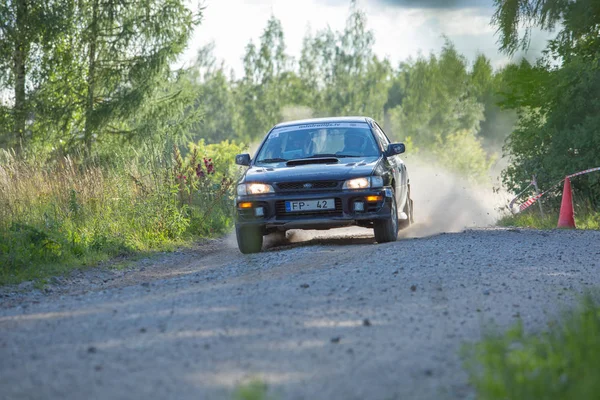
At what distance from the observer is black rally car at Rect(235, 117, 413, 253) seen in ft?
37.1

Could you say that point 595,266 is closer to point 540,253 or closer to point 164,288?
point 540,253

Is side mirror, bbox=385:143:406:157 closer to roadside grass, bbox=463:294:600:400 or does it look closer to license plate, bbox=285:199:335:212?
license plate, bbox=285:199:335:212

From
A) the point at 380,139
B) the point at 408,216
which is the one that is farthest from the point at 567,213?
the point at 380,139

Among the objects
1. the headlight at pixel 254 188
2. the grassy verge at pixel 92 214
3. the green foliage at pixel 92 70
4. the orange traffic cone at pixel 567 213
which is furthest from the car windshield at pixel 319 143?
the green foliage at pixel 92 70

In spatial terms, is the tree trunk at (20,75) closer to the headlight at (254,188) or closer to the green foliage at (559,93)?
the green foliage at (559,93)

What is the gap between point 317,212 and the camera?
37.3ft

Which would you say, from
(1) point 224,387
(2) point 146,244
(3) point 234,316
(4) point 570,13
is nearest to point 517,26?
(4) point 570,13

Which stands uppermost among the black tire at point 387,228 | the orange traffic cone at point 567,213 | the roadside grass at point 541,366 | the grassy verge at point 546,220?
the roadside grass at point 541,366

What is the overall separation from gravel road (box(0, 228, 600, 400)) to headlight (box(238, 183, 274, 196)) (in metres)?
1.16

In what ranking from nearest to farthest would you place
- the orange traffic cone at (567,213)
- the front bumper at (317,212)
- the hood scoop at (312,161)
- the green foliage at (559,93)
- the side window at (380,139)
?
the front bumper at (317,212) < the hood scoop at (312,161) < the side window at (380,139) < the orange traffic cone at (567,213) < the green foliage at (559,93)

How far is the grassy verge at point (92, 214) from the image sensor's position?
36.4 ft

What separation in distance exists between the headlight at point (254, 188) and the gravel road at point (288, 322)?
116 cm

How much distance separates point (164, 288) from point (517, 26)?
13472 mm

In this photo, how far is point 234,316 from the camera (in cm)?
619
